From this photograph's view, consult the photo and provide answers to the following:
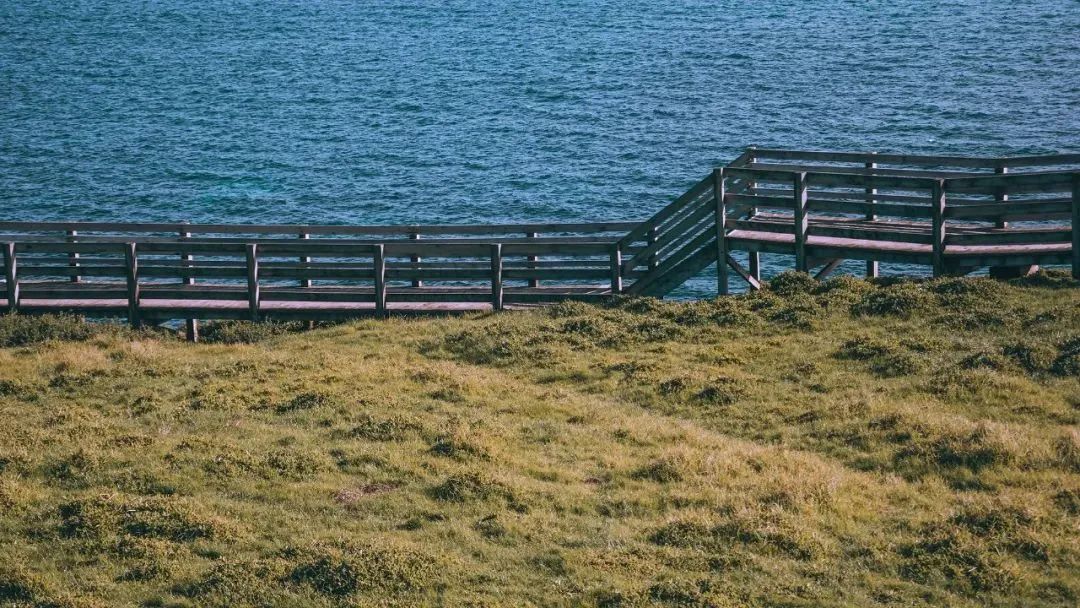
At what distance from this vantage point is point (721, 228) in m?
25.7

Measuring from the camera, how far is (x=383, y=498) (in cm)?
1645

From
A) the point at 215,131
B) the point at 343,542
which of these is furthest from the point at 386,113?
the point at 343,542

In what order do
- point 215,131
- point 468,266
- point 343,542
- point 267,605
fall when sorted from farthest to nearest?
point 215,131, point 468,266, point 343,542, point 267,605

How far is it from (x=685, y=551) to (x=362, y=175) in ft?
160

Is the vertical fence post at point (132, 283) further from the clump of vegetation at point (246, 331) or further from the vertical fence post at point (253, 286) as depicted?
the vertical fence post at point (253, 286)

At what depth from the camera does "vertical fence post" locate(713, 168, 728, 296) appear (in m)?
25.4

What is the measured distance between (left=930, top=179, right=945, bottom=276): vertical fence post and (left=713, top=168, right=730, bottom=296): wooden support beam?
3811mm

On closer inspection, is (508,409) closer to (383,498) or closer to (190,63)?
(383,498)

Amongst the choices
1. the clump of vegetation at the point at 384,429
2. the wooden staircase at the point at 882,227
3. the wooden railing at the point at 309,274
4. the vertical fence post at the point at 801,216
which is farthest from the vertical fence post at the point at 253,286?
the vertical fence post at the point at 801,216

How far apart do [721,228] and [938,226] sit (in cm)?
397

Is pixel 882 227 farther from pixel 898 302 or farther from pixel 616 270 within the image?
pixel 616 270

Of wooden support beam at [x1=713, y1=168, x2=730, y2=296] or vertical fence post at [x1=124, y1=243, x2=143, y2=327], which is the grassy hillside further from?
vertical fence post at [x1=124, y1=243, x2=143, y2=327]

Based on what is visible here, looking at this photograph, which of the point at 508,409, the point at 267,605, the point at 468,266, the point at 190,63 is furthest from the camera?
the point at 190,63

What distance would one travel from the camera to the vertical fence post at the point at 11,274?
27.7 metres
